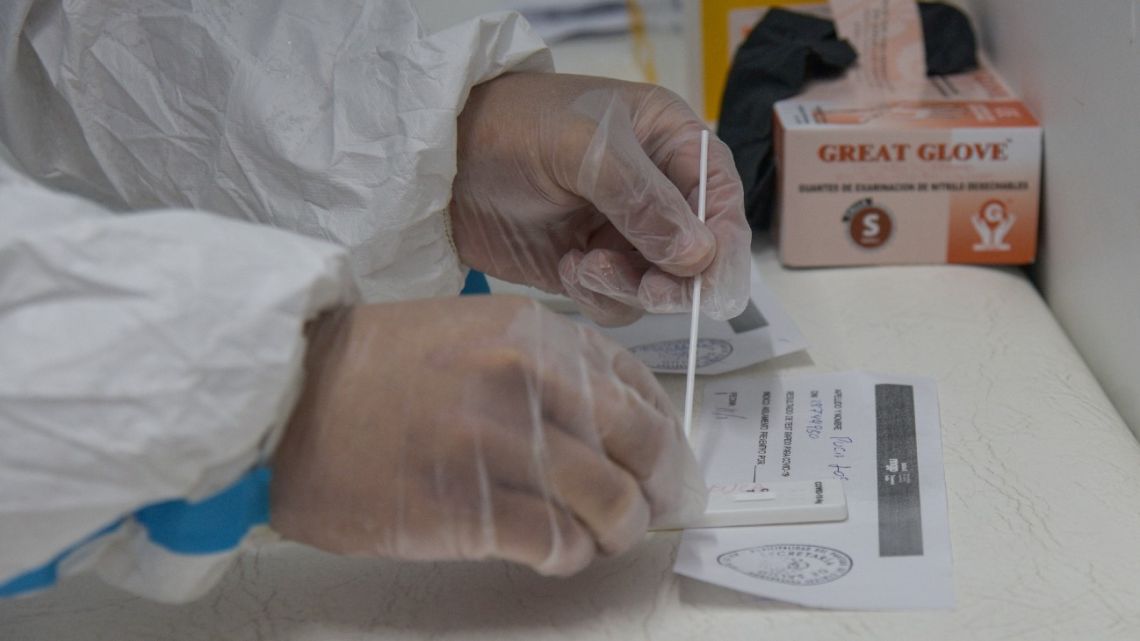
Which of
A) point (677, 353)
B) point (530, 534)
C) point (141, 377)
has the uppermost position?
point (141, 377)

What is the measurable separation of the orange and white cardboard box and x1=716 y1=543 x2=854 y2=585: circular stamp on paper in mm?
445

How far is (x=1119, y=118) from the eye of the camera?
0.75 metres

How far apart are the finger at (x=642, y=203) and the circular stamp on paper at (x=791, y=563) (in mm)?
211

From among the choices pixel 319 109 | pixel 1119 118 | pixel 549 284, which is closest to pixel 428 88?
pixel 319 109

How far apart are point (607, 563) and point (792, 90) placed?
59 centimetres

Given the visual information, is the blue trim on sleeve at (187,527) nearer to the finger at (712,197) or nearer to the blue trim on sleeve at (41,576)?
the blue trim on sleeve at (41,576)

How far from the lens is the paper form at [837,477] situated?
1.93 ft

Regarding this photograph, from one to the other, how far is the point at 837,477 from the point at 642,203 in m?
0.22

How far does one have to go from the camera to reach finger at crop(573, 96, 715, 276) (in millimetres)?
747

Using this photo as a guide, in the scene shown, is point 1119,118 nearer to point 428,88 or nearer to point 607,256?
point 607,256

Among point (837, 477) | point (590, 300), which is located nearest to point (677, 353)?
point (590, 300)

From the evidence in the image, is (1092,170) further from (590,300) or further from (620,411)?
(620,411)

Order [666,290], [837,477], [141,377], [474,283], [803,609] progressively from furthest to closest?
[474,283], [666,290], [837,477], [803,609], [141,377]

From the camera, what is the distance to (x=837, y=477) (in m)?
0.68
